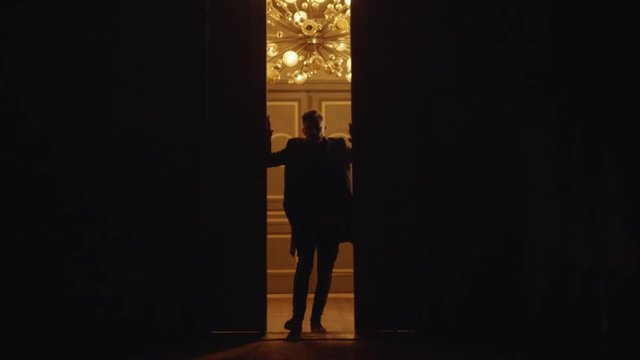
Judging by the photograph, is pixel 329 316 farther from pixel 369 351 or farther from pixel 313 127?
pixel 313 127

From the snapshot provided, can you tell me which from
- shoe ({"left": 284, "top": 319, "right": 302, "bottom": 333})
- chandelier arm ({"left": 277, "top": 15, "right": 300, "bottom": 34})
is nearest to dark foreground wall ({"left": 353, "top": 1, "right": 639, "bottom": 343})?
shoe ({"left": 284, "top": 319, "right": 302, "bottom": 333})

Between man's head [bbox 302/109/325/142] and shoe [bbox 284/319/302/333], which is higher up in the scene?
man's head [bbox 302/109/325/142]

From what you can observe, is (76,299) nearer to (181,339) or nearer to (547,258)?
(181,339)

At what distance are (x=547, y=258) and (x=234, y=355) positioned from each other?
5.58ft

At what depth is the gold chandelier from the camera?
4352mm

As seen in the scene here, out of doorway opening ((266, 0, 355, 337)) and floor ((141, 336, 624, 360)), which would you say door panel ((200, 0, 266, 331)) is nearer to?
floor ((141, 336, 624, 360))

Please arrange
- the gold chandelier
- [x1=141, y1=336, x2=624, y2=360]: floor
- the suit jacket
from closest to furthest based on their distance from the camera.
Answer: [x1=141, y1=336, x2=624, y2=360]: floor < the suit jacket < the gold chandelier

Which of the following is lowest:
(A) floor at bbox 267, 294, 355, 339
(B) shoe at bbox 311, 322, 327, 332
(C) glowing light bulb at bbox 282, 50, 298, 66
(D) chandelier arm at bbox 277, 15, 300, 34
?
(A) floor at bbox 267, 294, 355, 339

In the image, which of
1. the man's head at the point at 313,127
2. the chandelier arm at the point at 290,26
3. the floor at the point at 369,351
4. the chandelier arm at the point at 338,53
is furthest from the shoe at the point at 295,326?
the chandelier arm at the point at 290,26

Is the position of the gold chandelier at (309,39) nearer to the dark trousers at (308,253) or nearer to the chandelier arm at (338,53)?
the chandelier arm at (338,53)

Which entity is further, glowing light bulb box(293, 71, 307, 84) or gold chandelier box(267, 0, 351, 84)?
glowing light bulb box(293, 71, 307, 84)

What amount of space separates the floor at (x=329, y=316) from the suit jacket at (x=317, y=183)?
51cm

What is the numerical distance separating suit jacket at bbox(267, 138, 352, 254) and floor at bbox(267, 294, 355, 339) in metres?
0.51

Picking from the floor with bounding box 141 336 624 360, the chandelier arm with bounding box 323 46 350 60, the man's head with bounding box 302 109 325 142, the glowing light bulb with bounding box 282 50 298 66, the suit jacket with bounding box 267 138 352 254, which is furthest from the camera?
the chandelier arm with bounding box 323 46 350 60
